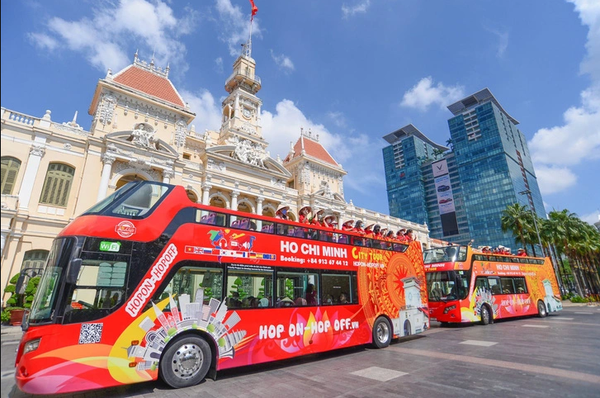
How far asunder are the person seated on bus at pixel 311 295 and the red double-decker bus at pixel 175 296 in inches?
1.2

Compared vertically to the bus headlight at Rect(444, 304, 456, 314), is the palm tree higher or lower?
higher

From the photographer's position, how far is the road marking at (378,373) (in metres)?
6.81

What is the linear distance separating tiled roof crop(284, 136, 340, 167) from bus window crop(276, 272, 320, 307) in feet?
102

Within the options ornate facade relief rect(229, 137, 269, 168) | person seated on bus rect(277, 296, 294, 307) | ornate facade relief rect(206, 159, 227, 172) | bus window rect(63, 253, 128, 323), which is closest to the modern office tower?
ornate facade relief rect(229, 137, 269, 168)

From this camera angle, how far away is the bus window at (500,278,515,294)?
54.6 ft

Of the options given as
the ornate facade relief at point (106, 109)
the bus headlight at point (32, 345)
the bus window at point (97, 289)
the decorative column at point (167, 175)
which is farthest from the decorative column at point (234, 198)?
the bus headlight at point (32, 345)

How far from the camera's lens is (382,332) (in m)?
10.6

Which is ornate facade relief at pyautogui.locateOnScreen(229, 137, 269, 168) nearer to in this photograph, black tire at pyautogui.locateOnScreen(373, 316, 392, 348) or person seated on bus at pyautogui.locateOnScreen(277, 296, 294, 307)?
black tire at pyautogui.locateOnScreen(373, 316, 392, 348)

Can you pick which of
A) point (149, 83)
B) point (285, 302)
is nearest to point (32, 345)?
point (285, 302)

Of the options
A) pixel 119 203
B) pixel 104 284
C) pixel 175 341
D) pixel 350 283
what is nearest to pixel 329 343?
pixel 350 283

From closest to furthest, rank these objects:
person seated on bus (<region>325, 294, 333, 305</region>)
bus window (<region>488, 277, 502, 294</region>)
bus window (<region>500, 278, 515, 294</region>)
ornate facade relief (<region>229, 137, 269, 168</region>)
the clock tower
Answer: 1. person seated on bus (<region>325, 294, 333, 305</region>)
2. bus window (<region>488, 277, 502, 294</region>)
3. bus window (<region>500, 278, 515, 294</region>)
4. ornate facade relief (<region>229, 137, 269, 168</region>)
5. the clock tower

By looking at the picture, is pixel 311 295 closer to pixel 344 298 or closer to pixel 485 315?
pixel 344 298

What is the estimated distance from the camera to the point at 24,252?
19.1 m

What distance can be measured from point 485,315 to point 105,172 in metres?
24.6
